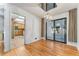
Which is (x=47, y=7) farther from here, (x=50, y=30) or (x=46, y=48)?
(x=46, y=48)

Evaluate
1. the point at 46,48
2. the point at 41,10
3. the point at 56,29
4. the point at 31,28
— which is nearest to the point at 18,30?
the point at 31,28

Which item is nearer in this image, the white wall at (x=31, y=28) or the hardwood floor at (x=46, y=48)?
the hardwood floor at (x=46, y=48)

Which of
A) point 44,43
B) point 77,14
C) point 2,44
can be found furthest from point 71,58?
point 2,44

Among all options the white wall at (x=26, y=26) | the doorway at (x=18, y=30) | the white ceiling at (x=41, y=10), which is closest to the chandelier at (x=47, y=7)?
the white ceiling at (x=41, y=10)

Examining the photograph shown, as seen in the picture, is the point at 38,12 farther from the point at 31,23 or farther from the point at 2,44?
the point at 2,44

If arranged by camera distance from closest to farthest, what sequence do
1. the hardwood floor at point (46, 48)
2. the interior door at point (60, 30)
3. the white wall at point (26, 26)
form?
the white wall at point (26, 26)
the hardwood floor at point (46, 48)
the interior door at point (60, 30)

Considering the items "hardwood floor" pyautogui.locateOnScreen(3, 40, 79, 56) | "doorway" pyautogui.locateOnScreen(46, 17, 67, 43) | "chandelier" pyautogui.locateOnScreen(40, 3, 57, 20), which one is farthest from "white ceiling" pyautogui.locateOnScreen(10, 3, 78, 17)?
"hardwood floor" pyautogui.locateOnScreen(3, 40, 79, 56)

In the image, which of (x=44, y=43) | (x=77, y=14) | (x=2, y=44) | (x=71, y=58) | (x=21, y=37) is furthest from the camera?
(x=44, y=43)

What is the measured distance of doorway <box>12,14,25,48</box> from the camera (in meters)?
2.09

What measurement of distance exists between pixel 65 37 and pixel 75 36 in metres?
0.25

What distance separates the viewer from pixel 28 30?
2.33 meters

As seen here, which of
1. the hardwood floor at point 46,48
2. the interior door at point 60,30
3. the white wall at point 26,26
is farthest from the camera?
the interior door at point 60,30

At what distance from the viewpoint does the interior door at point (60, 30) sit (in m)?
2.29

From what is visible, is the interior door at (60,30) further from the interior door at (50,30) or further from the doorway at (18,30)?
the doorway at (18,30)
